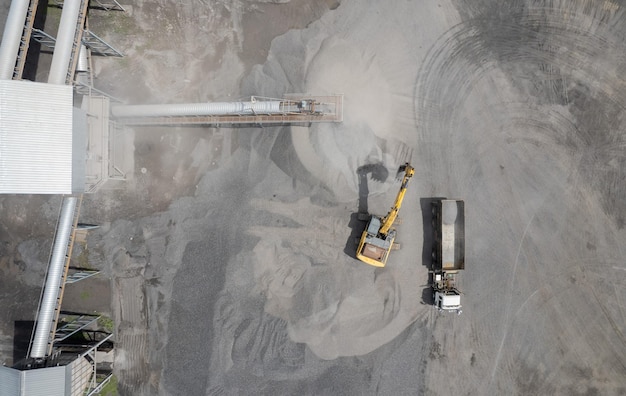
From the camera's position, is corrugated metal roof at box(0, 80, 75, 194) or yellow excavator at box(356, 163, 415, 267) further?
yellow excavator at box(356, 163, 415, 267)

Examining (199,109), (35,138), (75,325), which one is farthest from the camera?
(75,325)

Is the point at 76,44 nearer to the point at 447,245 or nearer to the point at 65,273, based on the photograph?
the point at 65,273

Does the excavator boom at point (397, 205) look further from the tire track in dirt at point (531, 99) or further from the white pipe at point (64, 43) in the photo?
the white pipe at point (64, 43)

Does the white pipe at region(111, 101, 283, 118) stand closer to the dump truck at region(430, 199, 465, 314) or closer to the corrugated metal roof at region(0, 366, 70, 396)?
the dump truck at region(430, 199, 465, 314)

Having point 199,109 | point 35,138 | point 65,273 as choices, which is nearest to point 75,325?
point 65,273

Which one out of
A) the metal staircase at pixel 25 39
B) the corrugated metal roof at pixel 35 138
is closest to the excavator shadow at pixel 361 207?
the corrugated metal roof at pixel 35 138

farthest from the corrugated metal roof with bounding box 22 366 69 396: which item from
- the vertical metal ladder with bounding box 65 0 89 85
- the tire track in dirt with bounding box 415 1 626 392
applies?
the tire track in dirt with bounding box 415 1 626 392
